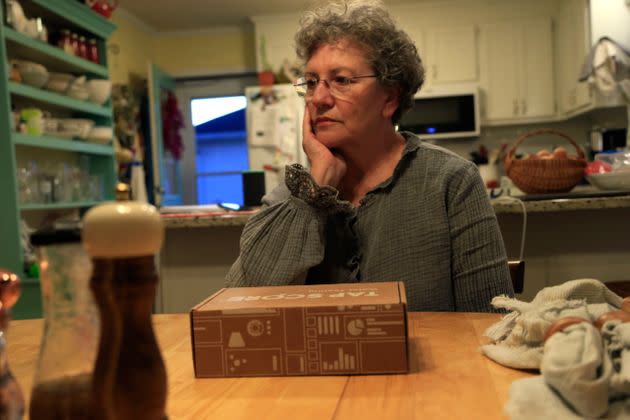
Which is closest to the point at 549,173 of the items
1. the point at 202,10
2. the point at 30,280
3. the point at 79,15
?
the point at 30,280

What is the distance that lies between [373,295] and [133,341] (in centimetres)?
40

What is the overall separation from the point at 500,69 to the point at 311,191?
3.99m

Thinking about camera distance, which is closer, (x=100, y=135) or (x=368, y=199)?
(x=368, y=199)

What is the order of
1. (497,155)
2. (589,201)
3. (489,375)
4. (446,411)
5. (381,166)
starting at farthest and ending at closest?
1. (497,155)
2. (589,201)
3. (381,166)
4. (489,375)
5. (446,411)

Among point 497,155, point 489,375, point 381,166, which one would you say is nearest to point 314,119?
point 381,166

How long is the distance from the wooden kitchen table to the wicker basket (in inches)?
54.8

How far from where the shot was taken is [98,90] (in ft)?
11.3

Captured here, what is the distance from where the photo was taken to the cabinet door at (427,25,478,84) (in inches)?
188

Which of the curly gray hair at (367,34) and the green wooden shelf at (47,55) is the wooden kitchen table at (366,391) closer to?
the curly gray hair at (367,34)

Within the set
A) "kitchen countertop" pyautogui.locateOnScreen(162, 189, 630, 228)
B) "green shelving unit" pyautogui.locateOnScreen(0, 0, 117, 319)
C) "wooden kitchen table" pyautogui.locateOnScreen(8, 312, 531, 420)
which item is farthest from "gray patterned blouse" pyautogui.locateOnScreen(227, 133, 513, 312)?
"green shelving unit" pyautogui.locateOnScreen(0, 0, 117, 319)

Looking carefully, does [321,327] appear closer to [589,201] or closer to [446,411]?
[446,411]

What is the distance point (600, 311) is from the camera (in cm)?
66

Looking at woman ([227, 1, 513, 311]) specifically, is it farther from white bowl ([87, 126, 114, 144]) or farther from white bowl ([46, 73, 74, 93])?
white bowl ([87, 126, 114, 144])

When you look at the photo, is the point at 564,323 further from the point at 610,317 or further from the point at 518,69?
the point at 518,69
